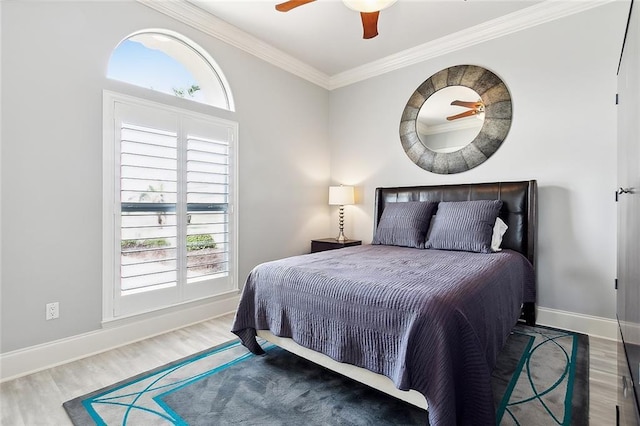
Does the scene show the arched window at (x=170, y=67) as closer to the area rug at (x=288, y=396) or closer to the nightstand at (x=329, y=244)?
the nightstand at (x=329, y=244)

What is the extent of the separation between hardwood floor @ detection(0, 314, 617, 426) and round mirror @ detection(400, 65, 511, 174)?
6.40ft

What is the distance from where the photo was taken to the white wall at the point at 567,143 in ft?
8.63

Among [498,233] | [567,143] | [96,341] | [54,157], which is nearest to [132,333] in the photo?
[96,341]

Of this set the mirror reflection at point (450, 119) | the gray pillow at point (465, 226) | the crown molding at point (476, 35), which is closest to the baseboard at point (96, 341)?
the gray pillow at point (465, 226)

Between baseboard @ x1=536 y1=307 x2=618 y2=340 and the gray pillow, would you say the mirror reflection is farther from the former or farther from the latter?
baseboard @ x1=536 y1=307 x2=618 y2=340

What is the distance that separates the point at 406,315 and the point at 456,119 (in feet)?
8.88

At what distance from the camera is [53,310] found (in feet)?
7.31

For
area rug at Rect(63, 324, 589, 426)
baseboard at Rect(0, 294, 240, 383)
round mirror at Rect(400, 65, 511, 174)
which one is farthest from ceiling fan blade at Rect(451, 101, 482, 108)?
baseboard at Rect(0, 294, 240, 383)

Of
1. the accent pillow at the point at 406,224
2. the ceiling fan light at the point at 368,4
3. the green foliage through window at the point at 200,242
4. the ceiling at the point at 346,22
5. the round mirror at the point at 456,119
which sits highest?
the ceiling at the point at 346,22

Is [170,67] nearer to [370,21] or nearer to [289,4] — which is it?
[289,4]

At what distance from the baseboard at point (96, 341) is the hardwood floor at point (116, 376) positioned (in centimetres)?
7

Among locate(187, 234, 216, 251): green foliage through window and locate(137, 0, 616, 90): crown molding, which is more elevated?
locate(137, 0, 616, 90): crown molding

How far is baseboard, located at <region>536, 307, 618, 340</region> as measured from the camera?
8.50 feet

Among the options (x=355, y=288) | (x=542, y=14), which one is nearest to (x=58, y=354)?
(x=355, y=288)
